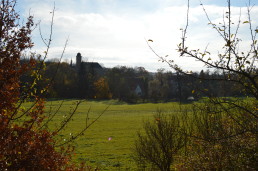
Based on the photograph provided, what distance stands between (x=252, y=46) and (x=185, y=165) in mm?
4486

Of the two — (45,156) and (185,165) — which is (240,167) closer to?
(185,165)

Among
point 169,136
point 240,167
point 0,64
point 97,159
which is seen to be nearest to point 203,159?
point 240,167

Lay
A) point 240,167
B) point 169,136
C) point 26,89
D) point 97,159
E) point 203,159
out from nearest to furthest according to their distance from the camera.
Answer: point 26,89 → point 240,167 → point 203,159 → point 169,136 → point 97,159

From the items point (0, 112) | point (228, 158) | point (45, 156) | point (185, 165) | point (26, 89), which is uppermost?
point (26, 89)

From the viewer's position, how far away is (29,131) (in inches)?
179

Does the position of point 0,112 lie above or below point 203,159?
above

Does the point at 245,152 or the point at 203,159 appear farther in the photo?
the point at 203,159

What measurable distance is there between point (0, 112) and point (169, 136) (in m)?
7.22

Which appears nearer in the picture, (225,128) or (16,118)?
(16,118)

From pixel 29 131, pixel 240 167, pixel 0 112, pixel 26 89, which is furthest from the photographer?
pixel 240 167

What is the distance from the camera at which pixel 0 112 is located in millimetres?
4164

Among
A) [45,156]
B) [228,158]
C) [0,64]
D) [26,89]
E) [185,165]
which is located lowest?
[185,165]

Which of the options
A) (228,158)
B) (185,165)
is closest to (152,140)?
(185,165)

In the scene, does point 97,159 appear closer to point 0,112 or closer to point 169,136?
point 169,136
